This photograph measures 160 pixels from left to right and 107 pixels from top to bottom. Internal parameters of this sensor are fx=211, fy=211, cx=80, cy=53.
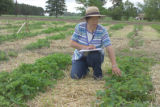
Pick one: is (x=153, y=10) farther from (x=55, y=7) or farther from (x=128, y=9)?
(x=55, y=7)

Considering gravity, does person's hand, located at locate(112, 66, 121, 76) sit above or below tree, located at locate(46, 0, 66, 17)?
below

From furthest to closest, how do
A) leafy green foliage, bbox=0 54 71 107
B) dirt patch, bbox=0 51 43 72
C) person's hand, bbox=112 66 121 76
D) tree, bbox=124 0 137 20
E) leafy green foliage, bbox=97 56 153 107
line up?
tree, bbox=124 0 137 20 < dirt patch, bbox=0 51 43 72 < person's hand, bbox=112 66 121 76 < leafy green foliage, bbox=0 54 71 107 < leafy green foliage, bbox=97 56 153 107

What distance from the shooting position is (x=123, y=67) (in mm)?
3871

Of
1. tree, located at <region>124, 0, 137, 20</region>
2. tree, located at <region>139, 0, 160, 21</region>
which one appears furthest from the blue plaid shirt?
tree, located at <region>124, 0, 137, 20</region>

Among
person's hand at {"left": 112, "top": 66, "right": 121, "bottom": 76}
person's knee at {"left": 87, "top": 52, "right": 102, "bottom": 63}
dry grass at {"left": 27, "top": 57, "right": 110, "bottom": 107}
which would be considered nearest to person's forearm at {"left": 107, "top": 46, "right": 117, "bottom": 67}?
person's hand at {"left": 112, "top": 66, "right": 121, "bottom": 76}

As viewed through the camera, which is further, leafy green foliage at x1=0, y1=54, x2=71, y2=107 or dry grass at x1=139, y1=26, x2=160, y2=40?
dry grass at x1=139, y1=26, x2=160, y2=40

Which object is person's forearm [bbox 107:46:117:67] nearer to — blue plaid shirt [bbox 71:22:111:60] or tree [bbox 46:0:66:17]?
blue plaid shirt [bbox 71:22:111:60]

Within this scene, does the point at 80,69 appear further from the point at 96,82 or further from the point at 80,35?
the point at 80,35

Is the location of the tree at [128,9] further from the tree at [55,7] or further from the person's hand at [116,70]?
the person's hand at [116,70]

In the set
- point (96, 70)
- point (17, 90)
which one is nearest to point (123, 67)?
point (96, 70)

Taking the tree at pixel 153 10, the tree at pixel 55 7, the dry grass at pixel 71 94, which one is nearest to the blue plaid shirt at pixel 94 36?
the dry grass at pixel 71 94

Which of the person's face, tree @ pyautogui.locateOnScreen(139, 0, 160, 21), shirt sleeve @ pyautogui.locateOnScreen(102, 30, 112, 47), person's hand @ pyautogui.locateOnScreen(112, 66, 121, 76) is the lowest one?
person's hand @ pyautogui.locateOnScreen(112, 66, 121, 76)

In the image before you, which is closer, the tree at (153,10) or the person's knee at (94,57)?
the person's knee at (94,57)

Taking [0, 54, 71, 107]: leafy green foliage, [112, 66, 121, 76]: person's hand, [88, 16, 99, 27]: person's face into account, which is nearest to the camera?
[0, 54, 71, 107]: leafy green foliage
